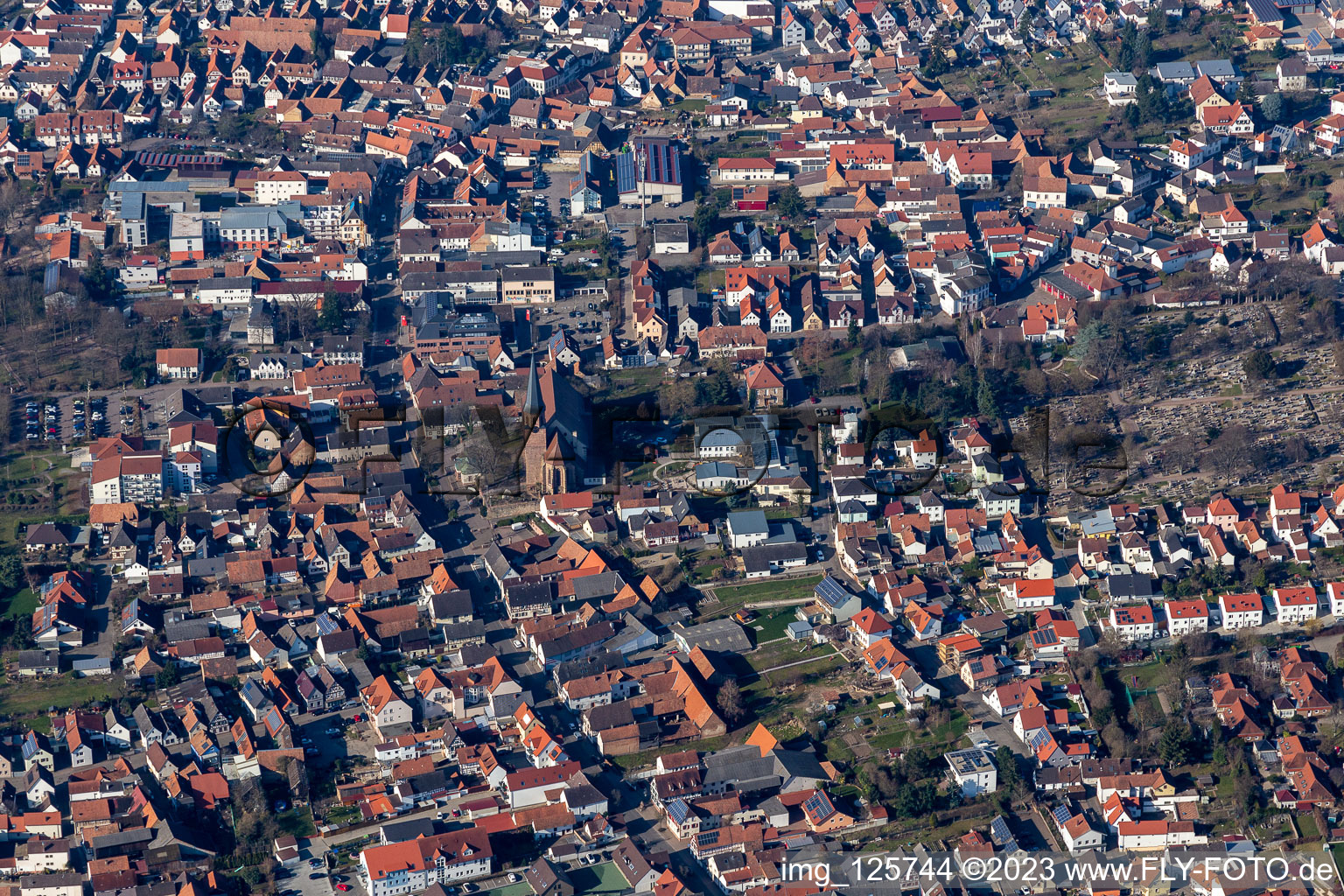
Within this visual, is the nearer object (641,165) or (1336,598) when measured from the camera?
(1336,598)

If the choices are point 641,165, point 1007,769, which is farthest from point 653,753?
point 641,165

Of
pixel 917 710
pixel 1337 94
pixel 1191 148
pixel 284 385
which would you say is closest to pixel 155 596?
pixel 284 385

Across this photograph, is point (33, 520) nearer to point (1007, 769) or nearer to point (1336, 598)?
point (1007, 769)

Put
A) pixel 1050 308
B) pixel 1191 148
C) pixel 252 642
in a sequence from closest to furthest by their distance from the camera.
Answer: pixel 252 642, pixel 1050 308, pixel 1191 148

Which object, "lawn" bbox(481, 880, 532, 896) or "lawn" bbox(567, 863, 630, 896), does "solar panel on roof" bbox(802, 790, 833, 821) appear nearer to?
"lawn" bbox(567, 863, 630, 896)

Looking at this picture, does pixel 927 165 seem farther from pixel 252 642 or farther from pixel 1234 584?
pixel 252 642

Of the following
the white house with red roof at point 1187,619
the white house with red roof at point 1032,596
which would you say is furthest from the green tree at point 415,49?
the white house with red roof at point 1187,619

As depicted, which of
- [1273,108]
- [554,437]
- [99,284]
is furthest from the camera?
[1273,108]
